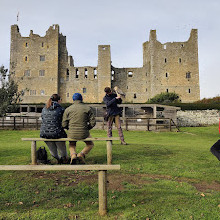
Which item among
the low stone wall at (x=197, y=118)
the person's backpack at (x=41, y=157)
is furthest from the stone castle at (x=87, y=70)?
the person's backpack at (x=41, y=157)

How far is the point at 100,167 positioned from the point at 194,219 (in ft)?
4.59

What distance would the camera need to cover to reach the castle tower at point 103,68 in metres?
47.4

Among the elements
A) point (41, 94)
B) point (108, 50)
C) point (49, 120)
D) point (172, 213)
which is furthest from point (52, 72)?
point (172, 213)

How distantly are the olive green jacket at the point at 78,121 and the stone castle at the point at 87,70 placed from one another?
42.5 m

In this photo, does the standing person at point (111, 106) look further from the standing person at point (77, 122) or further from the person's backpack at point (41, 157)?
the person's backpack at point (41, 157)

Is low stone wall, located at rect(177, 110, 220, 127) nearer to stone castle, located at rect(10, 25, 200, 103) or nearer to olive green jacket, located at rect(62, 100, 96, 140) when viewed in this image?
stone castle, located at rect(10, 25, 200, 103)

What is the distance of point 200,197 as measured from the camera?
10.8 ft

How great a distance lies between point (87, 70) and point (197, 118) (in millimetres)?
29622

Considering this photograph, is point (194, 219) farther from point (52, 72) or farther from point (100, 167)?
point (52, 72)

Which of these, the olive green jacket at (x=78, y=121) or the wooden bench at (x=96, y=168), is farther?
the olive green jacket at (x=78, y=121)

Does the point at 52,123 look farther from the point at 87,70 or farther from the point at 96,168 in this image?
the point at 87,70

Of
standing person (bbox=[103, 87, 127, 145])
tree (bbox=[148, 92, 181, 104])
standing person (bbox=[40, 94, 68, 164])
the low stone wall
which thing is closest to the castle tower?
tree (bbox=[148, 92, 181, 104])

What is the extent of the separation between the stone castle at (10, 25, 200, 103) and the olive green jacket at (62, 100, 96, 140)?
139 feet

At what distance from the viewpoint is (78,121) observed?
184 inches
